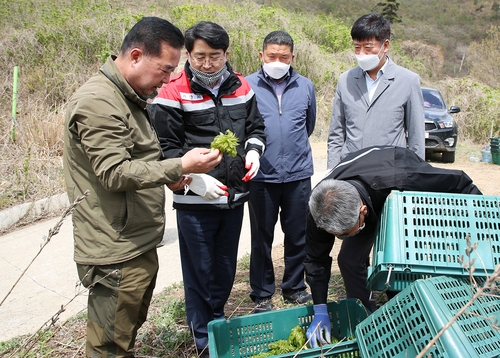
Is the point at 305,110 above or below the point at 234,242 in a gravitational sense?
above

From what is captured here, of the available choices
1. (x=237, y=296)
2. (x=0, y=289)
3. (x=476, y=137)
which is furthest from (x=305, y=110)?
(x=476, y=137)

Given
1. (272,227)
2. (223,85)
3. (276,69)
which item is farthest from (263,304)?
(276,69)

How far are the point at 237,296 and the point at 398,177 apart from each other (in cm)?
192

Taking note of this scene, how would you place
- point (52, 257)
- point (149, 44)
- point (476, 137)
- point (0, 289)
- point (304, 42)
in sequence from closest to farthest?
point (149, 44), point (0, 289), point (52, 257), point (476, 137), point (304, 42)

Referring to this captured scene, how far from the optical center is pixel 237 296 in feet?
13.0

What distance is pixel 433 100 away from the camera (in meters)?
11.6

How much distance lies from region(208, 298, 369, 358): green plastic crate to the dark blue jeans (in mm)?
290

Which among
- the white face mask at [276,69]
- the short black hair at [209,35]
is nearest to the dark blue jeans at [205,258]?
the short black hair at [209,35]

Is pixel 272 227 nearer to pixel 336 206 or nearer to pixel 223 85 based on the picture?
pixel 223 85

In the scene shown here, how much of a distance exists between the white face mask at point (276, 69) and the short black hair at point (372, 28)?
0.62 m

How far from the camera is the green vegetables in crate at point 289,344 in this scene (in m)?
2.85

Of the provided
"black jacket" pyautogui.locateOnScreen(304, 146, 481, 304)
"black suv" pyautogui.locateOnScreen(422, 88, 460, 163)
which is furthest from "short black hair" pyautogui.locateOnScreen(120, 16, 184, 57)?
"black suv" pyautogui.locateOnScreen(422, 88, 460, 163)

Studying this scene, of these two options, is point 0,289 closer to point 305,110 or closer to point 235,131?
point 235,131

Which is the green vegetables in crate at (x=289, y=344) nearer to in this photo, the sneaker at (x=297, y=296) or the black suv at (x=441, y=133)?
the sneaker at (x=297, y=296)
